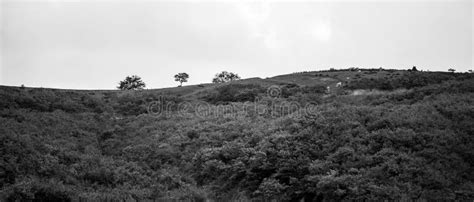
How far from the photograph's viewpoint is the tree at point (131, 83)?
59.6 m

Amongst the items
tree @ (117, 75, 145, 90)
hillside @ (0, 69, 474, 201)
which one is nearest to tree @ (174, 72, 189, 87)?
tree @ (117, 75, 145, 90)

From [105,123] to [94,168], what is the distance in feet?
35.7

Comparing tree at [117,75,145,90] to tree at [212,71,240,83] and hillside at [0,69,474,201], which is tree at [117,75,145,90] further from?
hillside at [0,69,474,201]

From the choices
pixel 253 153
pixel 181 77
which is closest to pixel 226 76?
pixel 181 77

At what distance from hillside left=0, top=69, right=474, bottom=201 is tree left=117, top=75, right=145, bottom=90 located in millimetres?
34709

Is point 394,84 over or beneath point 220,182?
over

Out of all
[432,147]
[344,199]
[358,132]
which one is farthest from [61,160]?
[432,147]

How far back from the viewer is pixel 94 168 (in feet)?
47.5

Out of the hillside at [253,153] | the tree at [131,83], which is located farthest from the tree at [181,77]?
the hillside at [253,153]

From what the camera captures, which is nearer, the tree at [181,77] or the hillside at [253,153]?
the hillside at [253,153]

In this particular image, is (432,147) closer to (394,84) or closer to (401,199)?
(401,199)

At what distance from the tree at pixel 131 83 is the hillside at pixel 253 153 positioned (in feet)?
114

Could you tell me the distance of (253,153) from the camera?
606 inches

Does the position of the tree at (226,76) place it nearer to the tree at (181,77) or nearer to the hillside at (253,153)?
the tree at (181,77)
